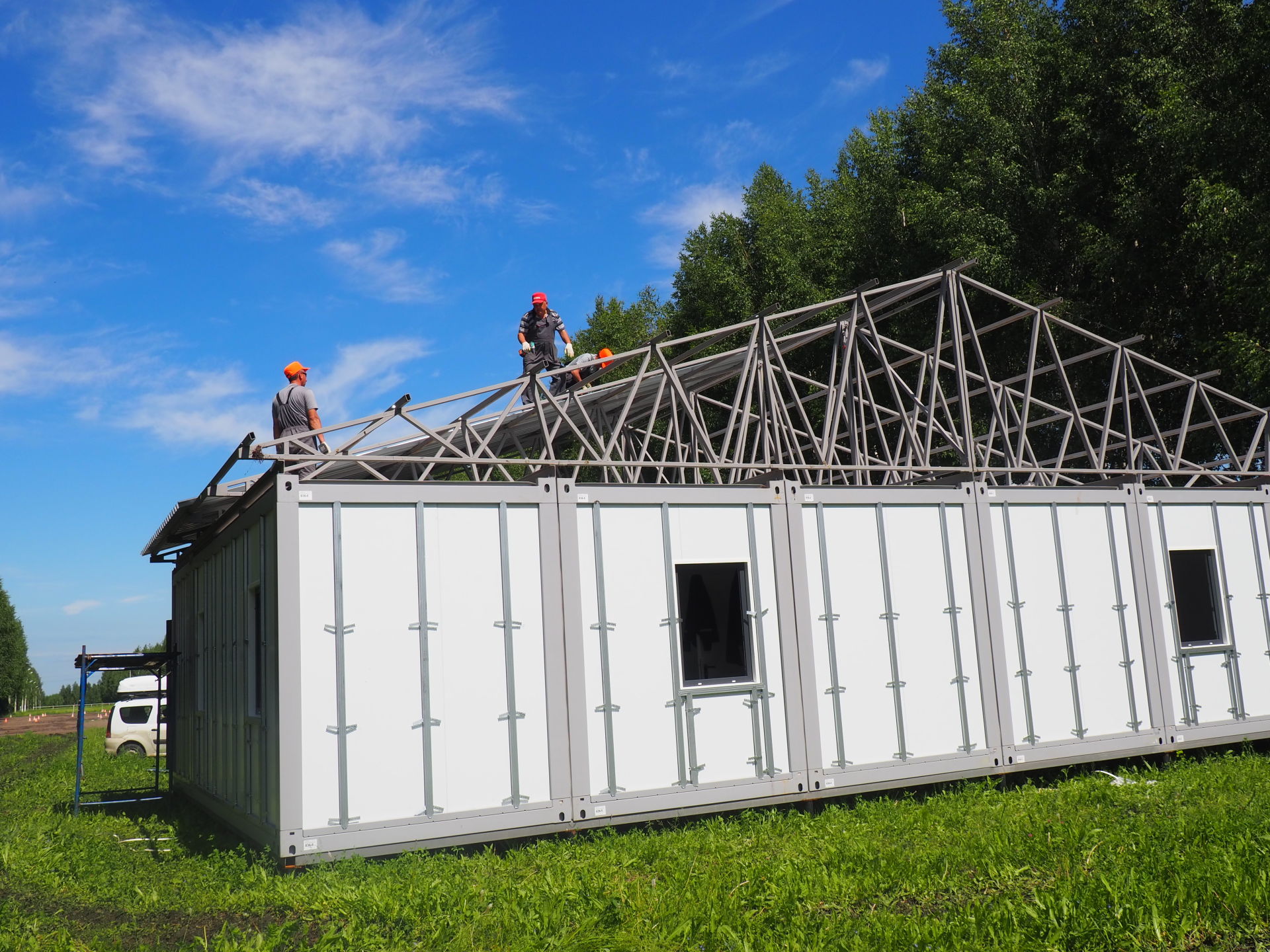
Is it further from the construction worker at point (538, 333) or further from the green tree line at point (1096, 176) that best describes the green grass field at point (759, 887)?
the green tree line at point (1096, 176)

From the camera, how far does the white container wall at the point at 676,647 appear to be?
8.72 m

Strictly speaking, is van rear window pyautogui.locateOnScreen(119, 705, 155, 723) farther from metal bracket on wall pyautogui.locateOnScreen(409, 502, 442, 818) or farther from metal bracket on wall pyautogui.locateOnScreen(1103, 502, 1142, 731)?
metal bracket on wall pyautogui.locateOnScreen(1103, 502, 1142, 731)

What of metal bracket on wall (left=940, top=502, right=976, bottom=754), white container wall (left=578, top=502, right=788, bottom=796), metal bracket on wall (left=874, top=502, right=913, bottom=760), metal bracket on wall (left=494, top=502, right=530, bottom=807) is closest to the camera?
metal bracket on wall (left=494, top=502, right=530, bottom=807)

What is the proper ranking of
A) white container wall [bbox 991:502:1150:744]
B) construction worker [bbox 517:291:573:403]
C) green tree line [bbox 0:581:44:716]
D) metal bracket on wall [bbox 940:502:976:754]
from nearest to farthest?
metal bracket on wall [bbox 940:502:976:754] < white container wall [bbox 991:502:1150:744] < construction worker [bbox 517:291:573:403] < green tree line [bbox 0:581:44:716]

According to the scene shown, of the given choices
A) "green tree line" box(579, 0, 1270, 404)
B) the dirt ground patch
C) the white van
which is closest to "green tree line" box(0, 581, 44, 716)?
the dirt ground patch

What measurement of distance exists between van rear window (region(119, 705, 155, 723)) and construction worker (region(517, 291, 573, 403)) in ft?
55.7

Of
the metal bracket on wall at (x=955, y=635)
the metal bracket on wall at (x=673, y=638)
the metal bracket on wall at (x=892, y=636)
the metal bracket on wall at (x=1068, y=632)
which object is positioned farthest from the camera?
the metal bracket on wall at (x=1068, y=632)

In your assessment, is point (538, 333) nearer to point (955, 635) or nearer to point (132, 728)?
point (955, 635)

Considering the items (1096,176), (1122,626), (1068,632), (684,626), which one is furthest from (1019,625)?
(1096,176)

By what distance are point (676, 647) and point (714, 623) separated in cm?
58

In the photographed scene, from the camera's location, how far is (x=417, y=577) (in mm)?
9047

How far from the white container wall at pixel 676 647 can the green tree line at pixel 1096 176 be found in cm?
996

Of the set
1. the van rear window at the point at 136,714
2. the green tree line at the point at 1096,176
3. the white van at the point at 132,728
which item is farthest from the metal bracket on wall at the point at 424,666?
the van rear window at the point at 136,714

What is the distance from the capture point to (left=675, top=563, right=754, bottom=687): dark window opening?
398 inches
